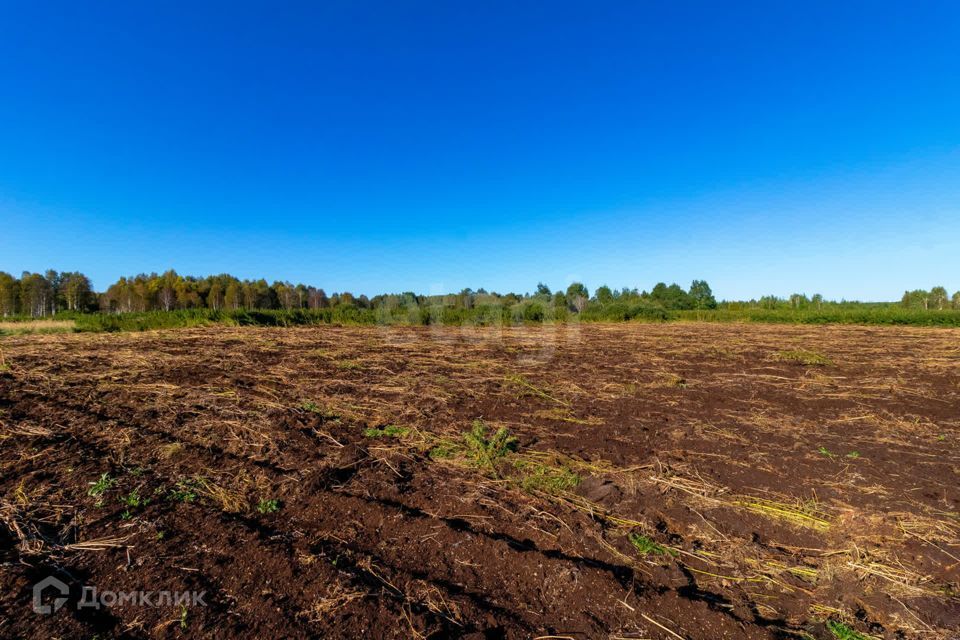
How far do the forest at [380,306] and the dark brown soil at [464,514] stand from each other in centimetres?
1575

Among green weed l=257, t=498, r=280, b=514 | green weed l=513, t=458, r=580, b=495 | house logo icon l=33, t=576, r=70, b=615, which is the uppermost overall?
house logo icon l=33, t=576, r=70, b=615

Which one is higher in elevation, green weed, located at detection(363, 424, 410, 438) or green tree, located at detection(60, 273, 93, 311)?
green tree, located at detection(60, 273, 93, 311)

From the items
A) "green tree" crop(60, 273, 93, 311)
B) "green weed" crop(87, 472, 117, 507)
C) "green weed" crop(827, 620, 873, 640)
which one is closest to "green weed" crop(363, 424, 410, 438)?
"green weed" crop(87, 472, 117, 507)

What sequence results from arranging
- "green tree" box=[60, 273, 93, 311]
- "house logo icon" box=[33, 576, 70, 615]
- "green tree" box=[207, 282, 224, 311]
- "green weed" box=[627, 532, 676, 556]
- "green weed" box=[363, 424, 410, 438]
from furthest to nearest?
"green tree" box=[60, 273, 93, 311] → "green tree" box=[207, 282, 224, 311] → "green weed" box=[363, 424, 410, 438] → "green weed" box=[627, 532, 676, 556] → "house logo icon" box=[33, 576, 70, 615]

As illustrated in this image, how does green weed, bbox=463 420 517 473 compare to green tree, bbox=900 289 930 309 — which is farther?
green tree, bbox=900 289 930 309

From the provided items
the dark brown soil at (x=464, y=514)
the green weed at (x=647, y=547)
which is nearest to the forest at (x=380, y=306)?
the dark brown soil at (x=464, y=514)

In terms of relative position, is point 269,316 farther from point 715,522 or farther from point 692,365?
point 715,522

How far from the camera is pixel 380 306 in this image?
Answer: 26.9 metres

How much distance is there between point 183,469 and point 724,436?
209 inches

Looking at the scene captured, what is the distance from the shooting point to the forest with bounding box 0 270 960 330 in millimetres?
20688

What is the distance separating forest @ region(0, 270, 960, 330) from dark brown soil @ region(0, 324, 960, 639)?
51.7ft

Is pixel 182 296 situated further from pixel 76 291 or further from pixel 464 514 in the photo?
pixel 464 514

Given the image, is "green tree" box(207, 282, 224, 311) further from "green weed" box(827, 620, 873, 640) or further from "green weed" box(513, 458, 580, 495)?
"green weed" box(827, 620, 873, 640)

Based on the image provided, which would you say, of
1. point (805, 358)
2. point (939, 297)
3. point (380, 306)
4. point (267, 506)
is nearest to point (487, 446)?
point (267, 506)
